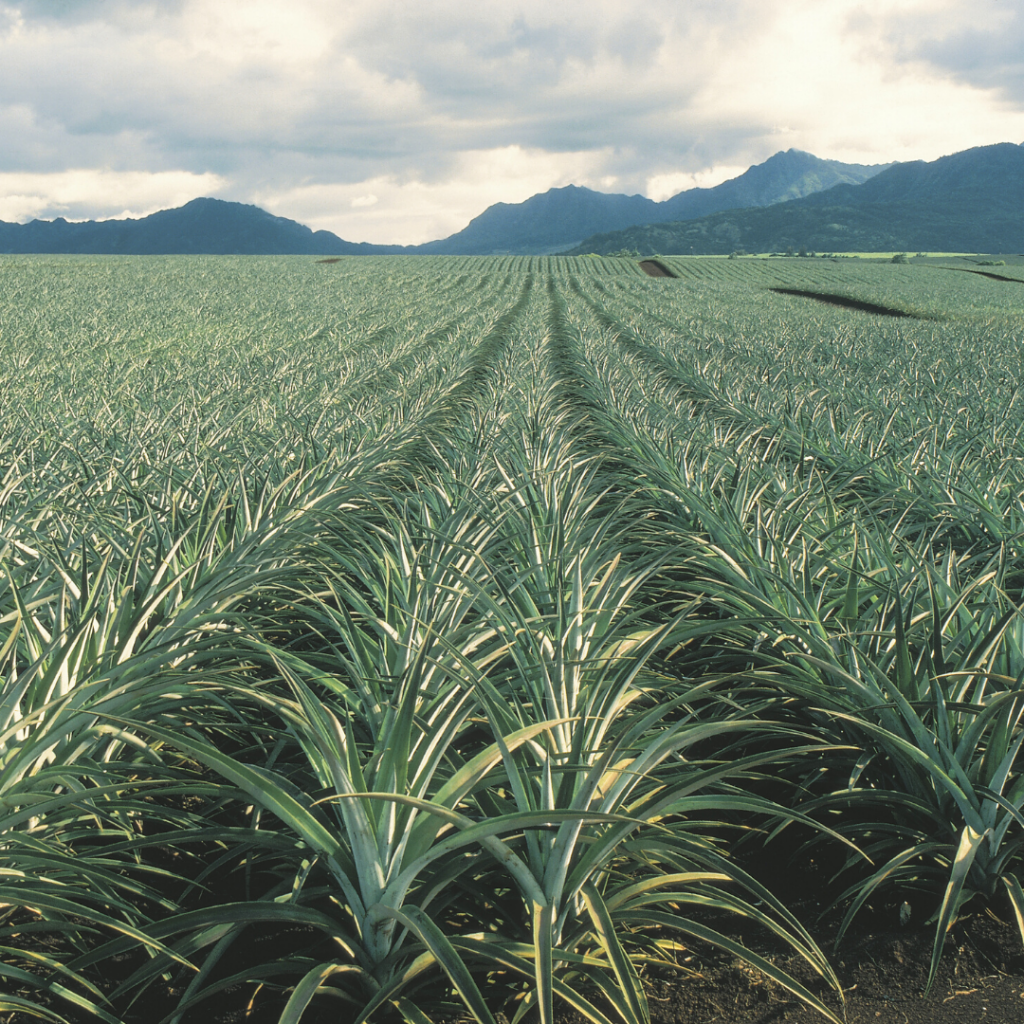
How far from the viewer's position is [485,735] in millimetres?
2449

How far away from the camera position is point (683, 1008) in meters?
1.59

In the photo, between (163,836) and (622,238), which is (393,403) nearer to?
(163,836)

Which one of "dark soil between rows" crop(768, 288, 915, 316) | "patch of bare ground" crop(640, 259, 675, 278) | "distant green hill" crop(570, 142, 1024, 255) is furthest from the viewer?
"distant green hill" crop(570, 142, 1024, 255)

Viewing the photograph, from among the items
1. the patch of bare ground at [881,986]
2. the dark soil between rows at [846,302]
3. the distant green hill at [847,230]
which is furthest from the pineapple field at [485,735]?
the distant green hill at [847,230]

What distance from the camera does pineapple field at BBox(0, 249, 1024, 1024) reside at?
1.52 m

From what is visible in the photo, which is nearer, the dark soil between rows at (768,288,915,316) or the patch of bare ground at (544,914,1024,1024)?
the patch of bare ground at (544,914,1024,1024)

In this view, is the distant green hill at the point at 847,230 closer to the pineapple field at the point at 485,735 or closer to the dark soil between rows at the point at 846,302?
the dark soil between rows at the point at 846,302

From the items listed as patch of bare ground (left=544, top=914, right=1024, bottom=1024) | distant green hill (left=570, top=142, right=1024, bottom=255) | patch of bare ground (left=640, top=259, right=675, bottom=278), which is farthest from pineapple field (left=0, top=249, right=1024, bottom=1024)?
distant green hill (left=570, top=142, right=1024, bottom=255)

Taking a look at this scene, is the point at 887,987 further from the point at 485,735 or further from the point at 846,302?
the point at 846,302

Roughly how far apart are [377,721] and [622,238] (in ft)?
529

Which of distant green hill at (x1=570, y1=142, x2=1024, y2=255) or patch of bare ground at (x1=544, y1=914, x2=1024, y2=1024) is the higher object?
distant green hill at (x1=570, y1=142, x2=1024, y2=255)

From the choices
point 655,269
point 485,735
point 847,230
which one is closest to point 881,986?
point 485,735

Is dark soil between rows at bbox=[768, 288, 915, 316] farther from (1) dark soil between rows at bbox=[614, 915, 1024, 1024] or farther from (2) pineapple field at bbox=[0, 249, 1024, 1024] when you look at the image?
(1) dark soil between rows at bbox=[614, 915, 1024, 1024]

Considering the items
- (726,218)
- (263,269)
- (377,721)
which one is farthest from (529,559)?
(726,218)
